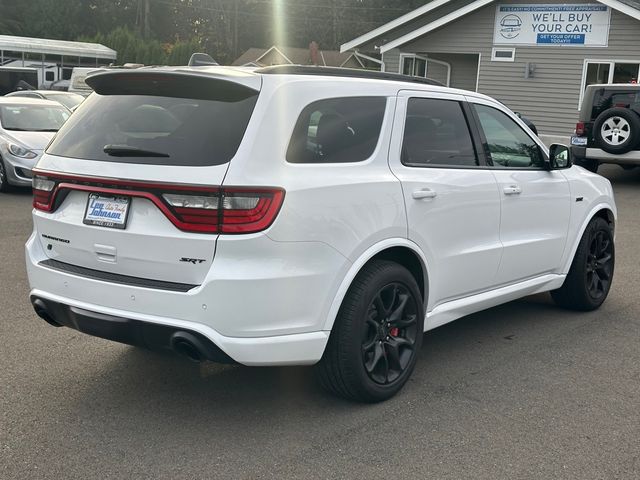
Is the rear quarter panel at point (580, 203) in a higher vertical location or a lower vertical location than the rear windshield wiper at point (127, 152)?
lower

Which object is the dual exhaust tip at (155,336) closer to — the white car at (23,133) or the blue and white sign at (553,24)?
the white car at (23,133)

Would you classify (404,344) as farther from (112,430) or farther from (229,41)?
(229,41)

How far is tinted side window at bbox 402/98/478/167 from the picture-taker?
14.2 ft

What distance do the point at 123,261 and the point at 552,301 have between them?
3.99 metres

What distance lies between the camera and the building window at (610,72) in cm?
1920

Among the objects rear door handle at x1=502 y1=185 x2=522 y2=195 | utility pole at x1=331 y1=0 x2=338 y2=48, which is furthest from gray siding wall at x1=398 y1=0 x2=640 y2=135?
utility pole at x1=331 y1=0 x2=338 y2=48

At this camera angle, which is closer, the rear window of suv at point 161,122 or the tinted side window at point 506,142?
the rear window of suv at point 161,122

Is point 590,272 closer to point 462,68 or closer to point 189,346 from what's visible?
point 189,346

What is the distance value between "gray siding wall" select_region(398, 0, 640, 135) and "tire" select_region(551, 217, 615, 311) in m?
14.8

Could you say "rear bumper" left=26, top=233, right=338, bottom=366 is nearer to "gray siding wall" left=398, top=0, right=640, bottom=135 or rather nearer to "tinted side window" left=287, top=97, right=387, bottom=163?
"tinted side window" left=287, top=97, right=387, bottom=163

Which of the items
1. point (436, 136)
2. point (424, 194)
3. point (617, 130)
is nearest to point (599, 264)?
point (436, 136)

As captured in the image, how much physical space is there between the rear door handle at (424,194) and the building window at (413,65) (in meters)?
19.0

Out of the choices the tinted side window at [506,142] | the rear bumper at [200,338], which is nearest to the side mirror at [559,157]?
the tinted side window at [506,142]

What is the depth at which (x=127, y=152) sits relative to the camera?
3.65m
